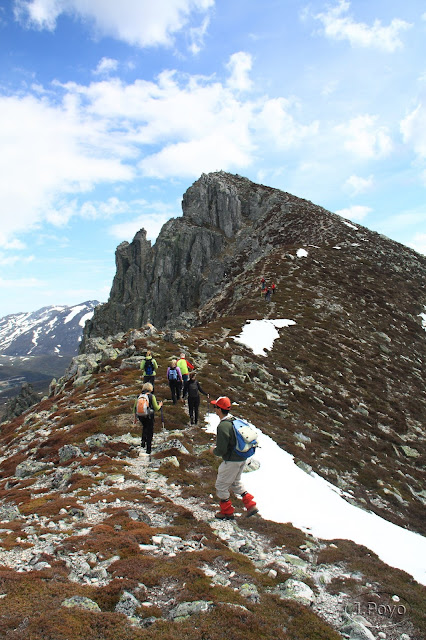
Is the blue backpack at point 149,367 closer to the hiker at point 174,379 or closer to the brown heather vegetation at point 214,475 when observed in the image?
the hiker at point 174,379

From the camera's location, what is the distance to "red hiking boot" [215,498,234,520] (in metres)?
11.2

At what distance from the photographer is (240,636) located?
5.88 m

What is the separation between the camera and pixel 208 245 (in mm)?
100062

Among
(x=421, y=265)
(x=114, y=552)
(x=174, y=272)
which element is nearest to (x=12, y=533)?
(x=114, y=552)

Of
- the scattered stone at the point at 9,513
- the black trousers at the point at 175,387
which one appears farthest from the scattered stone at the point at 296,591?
the black trousers at the point at 175,387

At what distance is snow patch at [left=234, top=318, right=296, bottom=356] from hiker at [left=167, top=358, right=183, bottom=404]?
13104 millimetres

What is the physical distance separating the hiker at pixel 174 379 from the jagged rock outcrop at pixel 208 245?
5990 centimetres

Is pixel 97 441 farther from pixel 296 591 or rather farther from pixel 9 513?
pixel 296 591

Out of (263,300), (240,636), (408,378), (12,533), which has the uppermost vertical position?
(263,300)

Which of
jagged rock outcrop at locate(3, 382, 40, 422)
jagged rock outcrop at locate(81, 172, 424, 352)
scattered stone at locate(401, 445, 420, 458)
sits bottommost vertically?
jagged rock outcrop at locate(3, 382, 40, 422)

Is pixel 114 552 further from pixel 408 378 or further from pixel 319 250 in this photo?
pixel 319 250

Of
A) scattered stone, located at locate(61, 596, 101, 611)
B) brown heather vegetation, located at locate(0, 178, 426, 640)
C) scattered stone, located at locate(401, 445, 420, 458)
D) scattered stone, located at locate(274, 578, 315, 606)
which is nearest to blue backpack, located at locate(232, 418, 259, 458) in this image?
brown heather vegetation, located at locate(0, 178, 426, 640)

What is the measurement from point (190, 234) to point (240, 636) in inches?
3950

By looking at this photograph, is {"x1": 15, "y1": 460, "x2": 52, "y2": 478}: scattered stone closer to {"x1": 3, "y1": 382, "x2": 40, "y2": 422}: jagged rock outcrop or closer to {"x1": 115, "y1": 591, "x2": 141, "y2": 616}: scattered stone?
{"x1": 115, "y1": 591, "x2": 141, "y2": 616}: scattered stone
